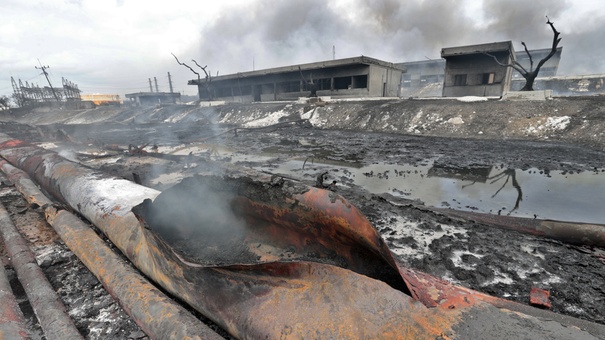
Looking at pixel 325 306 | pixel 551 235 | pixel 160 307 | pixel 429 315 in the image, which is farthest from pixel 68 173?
pixel 551 235

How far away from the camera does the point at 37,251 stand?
3.08 metres

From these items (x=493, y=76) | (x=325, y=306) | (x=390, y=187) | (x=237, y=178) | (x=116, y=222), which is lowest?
(x=390, y=187)

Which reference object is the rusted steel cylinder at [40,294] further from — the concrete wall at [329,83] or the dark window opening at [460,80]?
the dark window opening at [460,80]

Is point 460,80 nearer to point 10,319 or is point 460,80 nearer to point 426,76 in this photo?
point 426,76

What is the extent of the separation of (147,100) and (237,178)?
57.6 metres

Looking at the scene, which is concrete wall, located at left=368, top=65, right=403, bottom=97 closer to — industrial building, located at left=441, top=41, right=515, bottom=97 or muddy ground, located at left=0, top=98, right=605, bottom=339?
Answer: industrial building, located at left=441, top=41, right=515, bottom=97

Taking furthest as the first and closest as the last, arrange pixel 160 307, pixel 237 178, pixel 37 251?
pixel 37 251 < pixel 237 178 < pixel 160 307

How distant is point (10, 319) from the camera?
1799 millimetres

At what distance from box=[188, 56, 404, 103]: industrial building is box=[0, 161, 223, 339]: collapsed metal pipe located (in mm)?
20993

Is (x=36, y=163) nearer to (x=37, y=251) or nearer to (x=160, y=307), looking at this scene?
(x=37, y=251)

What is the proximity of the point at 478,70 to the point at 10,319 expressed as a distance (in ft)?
78.9

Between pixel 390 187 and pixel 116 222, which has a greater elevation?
pixel 116 222

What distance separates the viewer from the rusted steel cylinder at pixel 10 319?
1.68m

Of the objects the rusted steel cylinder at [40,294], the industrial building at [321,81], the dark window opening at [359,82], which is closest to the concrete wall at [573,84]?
the industrial building at [321,81]
